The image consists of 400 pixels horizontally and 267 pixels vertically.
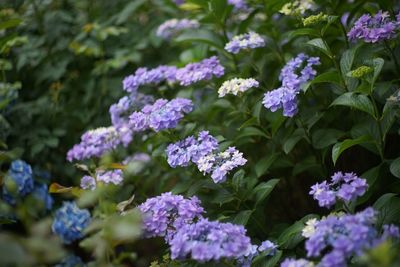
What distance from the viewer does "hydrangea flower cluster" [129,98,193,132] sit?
183cm

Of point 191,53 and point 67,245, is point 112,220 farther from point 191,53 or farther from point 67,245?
point 191,53

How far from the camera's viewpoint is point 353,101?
175 centimetres

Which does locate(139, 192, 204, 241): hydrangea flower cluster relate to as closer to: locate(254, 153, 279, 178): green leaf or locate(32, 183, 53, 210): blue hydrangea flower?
locate(254, 153, 279, 178): green leaf

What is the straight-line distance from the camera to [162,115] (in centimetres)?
185

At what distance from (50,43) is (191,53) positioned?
2.87ft

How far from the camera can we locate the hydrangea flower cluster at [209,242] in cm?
141

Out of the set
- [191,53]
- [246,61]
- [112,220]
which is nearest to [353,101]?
[246,61]

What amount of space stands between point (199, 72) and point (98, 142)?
→ 0.54m

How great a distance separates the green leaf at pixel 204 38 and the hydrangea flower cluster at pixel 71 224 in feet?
3.07

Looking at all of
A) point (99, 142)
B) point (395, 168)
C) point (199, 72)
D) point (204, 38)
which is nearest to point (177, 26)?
point (204, 38)

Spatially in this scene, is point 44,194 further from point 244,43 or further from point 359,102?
point 359,102

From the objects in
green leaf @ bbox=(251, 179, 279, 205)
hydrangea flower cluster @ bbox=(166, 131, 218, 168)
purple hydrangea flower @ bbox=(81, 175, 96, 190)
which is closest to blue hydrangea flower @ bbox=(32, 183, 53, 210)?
purple hydrangea flower @ bbox=(81, 175, 96, 190)

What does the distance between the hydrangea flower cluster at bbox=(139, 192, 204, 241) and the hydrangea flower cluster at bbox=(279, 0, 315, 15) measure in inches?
35.8

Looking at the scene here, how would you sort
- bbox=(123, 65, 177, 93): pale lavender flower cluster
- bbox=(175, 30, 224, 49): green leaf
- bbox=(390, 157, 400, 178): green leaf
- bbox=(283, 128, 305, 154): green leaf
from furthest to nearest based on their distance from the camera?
bbox=(175, 30, 224, 49): green leaf < bbox=(123, 65, 177, 93): pale lavender flower cluster < bbox=(283, 128, 305, 154): green leaf < bbox=(390, 157, 400, 178): green leaf
